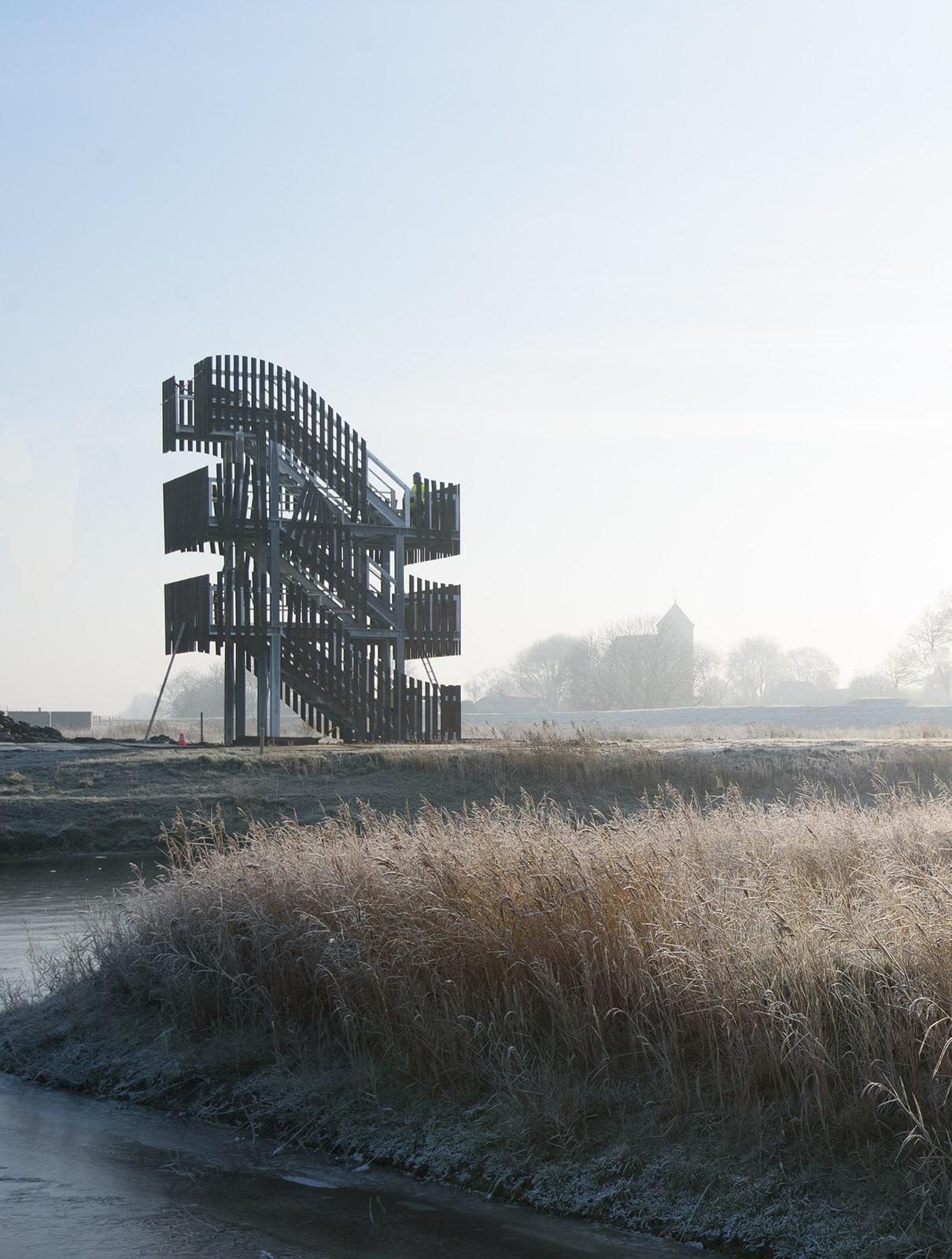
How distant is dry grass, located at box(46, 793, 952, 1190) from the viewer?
7098 mm

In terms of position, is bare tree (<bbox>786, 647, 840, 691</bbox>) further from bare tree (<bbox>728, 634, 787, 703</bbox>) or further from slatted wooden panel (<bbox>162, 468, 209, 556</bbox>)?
slatted wooden panel (<bbox>162, 468, 209, 556</bbox>)

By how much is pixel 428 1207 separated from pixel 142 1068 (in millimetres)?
3177

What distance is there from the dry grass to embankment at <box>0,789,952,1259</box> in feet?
0.08

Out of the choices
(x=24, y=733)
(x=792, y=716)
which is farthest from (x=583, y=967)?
(x=792, y=716)

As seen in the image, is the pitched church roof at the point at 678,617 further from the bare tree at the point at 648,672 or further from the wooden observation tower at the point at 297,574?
the wooden observation tower at the point at 297,574

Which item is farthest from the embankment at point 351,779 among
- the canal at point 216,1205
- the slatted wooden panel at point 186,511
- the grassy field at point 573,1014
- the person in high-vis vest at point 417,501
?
the canal at point 216,1205

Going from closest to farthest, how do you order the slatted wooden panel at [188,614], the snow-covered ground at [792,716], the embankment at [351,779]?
the embankment at [351,779] < the slatted wooden panel at [188,614] < the snow-covered ground at [792,716]

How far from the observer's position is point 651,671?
139 m

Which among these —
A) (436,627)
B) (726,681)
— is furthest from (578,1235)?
(726,681)

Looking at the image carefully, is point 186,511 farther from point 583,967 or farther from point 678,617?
point 678,617

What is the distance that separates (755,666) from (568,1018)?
591 ft

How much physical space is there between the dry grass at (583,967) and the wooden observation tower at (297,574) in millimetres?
24444

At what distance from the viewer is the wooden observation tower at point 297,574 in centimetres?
3616

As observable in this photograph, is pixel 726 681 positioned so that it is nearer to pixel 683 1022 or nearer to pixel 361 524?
pixel 361 524
